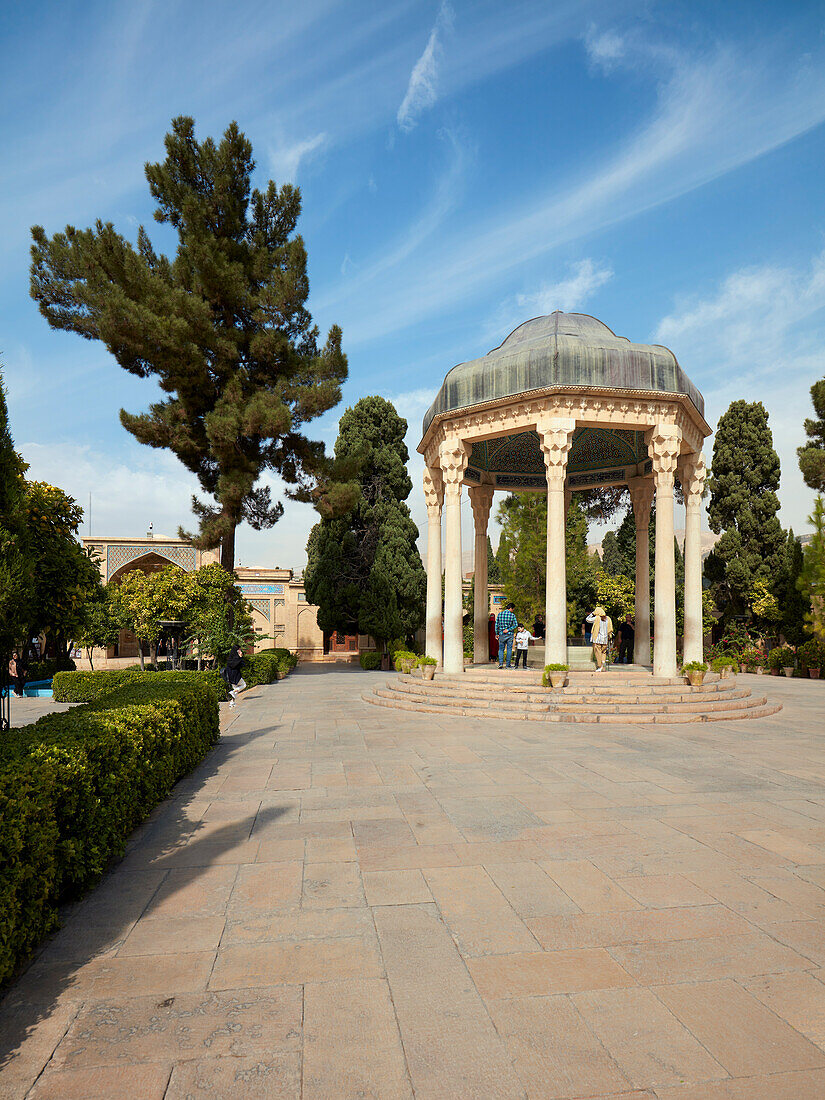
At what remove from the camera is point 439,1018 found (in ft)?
9.29

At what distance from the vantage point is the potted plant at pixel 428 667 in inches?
570

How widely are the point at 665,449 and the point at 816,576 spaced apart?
38.6 feet

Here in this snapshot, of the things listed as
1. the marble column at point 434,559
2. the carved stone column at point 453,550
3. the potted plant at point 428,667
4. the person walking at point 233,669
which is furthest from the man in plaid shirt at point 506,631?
the person walking at point 233,669

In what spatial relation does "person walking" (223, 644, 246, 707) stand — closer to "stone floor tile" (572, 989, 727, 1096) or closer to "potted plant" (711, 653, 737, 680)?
"potted plant" (711, 653, 737, 680)

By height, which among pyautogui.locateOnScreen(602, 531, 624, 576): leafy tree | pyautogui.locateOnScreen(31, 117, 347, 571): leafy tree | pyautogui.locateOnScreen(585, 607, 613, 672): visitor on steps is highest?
pyautogui.locateOnScreen(31, 117, 347, 571): leafy tree

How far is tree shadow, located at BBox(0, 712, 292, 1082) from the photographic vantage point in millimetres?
2791

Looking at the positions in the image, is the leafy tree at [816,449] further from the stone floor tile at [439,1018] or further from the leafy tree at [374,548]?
the stone floor tile at [439,1018]

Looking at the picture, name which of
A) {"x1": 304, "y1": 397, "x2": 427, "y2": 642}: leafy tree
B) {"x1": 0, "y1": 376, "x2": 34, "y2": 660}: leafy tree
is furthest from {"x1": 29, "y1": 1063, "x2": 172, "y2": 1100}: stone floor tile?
{"x1": 304, "y1": 397, "x2": 427, "y2": 642}: leafy tree

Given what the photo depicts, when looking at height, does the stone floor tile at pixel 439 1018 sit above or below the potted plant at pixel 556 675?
below

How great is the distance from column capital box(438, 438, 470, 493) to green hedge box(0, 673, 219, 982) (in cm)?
915

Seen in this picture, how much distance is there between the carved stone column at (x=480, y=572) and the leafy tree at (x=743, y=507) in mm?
10928

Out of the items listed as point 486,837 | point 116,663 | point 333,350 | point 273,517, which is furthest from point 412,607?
point 486,837

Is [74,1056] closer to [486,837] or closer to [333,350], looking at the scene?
[486,837]

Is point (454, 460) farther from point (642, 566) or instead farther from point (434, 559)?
point (642, 566)
